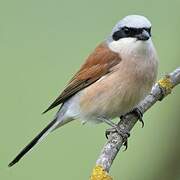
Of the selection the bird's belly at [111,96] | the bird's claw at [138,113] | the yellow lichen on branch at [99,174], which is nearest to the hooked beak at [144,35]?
the bird's belly at [111,96]

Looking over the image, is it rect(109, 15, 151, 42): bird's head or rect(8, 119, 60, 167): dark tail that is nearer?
rect(109, 15, 151, 42): bird's head

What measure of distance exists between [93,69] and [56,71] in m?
1.09

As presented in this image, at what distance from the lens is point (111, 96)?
138 inches

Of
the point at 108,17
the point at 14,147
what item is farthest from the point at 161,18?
the point at 14,147

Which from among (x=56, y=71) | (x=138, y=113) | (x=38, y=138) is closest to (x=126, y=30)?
(x=138, y=113)

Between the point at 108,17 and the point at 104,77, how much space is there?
1619mm

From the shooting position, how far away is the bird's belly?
3469 millimetres

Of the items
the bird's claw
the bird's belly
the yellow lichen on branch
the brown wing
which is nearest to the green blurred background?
the bird's claw

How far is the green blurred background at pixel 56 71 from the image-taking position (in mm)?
4273

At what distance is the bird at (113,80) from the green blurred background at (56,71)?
0.34 m

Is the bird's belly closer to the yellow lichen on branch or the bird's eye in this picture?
the bird's eye

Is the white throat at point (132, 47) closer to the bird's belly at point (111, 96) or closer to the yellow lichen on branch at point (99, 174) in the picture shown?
the bird's belly at point (111, 96)

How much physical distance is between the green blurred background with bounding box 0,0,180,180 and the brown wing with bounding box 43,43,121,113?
0.45 m

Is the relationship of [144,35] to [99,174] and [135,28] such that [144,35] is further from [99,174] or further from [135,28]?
[99,174]
